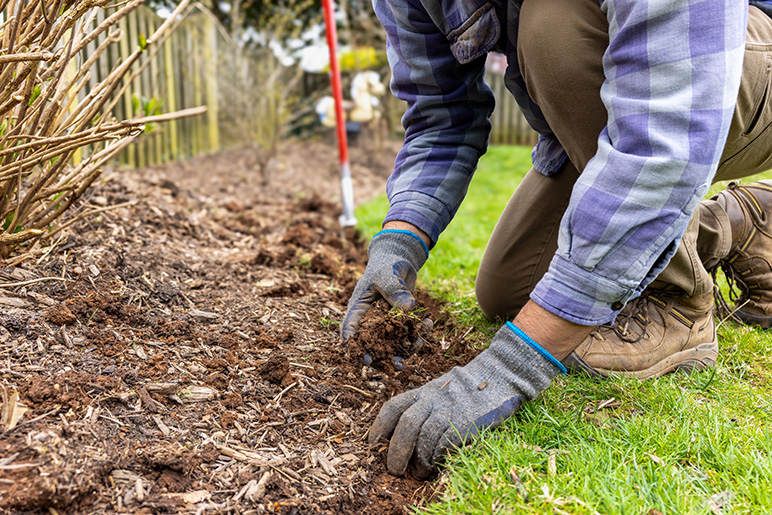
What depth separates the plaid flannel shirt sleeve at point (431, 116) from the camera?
200 cm

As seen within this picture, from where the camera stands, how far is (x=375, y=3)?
2.15 m

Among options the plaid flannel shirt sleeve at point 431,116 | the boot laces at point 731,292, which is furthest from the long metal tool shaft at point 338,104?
the boot laces at point 731,292

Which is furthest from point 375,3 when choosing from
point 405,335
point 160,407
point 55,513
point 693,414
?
point 55,513

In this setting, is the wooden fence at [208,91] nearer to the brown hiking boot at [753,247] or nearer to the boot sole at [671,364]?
the boot sole at [671,364]

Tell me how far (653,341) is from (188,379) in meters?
1.56

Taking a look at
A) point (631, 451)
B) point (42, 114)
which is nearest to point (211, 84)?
point (42, 114)

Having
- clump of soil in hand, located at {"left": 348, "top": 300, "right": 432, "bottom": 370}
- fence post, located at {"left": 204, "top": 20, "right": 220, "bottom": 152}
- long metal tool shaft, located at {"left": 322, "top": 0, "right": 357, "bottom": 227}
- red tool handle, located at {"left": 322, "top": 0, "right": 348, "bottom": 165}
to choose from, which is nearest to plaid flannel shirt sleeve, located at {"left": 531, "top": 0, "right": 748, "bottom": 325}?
clump of soil in hand, located at {"left": 348, "top": 300, "right": 432, "bottom": 370}

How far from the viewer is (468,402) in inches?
54.5

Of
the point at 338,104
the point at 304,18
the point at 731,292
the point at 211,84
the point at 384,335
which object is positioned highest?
the point at 304,18

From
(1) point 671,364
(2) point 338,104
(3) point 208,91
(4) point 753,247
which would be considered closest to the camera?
(1) point 671,364

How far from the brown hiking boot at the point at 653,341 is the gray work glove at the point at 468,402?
516 mm

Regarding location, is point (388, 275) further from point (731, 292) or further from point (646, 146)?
point (731, 292)

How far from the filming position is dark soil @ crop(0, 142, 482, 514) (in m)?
1.21

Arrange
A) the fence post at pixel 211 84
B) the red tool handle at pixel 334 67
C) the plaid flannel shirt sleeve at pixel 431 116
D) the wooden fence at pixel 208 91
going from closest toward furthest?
1. the plaid flannel shirt sleeve at pixel 431 116
2. the red tool handle at pixel 334 67
3. the wooden fence at pixel 208 91
4. the fence post at pixel 211 84
